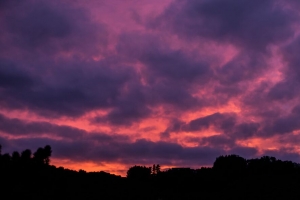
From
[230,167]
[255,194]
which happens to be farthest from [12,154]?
[230,167]

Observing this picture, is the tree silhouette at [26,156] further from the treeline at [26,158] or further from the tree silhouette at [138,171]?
the tree silhouette at [138,171]

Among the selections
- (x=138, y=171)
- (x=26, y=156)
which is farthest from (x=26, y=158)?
(x=138, y=171)

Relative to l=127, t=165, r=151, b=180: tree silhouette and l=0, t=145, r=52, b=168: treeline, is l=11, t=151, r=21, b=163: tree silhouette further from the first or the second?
l=127, t=165, r=151, b=180: tree silhouette

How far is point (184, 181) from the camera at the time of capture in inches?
4259

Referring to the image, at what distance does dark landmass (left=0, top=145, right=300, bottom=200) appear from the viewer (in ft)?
202

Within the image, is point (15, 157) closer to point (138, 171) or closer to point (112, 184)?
point (112, 184)

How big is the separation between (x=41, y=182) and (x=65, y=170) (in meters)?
18.2

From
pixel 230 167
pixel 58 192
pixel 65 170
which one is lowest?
pixel 58 192

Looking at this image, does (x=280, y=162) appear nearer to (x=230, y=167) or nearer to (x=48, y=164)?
(x=230, y=167)

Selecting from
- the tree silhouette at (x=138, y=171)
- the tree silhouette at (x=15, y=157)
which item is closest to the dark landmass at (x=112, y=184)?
the tree silhouette at (x=15, y=157)

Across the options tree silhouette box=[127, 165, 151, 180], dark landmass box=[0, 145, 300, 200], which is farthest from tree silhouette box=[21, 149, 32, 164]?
tree silhouette box=[127, 165, 151, 180]

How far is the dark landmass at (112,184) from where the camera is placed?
61.7 meters

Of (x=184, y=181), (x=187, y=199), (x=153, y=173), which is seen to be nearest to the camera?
(x=187, y=199)

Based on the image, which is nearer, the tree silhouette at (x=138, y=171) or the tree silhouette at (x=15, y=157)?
the tree silhouette at (x=15, y=157)
